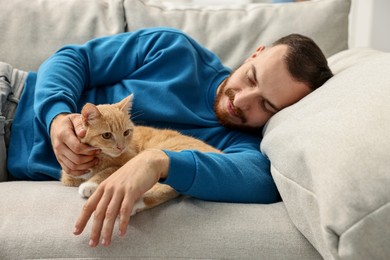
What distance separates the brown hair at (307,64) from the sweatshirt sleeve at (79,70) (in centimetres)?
60

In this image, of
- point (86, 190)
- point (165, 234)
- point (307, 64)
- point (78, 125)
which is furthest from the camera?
point (307, 64)

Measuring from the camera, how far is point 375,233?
29.7 inches

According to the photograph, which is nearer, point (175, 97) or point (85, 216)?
point (85, 216)

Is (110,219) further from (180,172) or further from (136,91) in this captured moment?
(136,91)

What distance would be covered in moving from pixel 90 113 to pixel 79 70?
1.48 feet

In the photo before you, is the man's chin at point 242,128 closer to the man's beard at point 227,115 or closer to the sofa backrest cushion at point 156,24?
the man's beard at point 227,115

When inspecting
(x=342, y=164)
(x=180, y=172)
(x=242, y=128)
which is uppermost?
(x=342, y=164)

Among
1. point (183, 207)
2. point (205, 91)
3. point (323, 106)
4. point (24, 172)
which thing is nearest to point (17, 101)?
point (24, 172)

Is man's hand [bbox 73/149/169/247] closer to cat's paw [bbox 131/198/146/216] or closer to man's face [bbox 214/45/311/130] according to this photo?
cat's paw [bbox 131/198/146/216]

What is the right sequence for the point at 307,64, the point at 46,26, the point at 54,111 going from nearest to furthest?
the point at 54,111
the point at 307,64
the point at 46,26

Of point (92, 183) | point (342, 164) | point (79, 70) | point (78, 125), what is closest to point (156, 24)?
point (79, 70)

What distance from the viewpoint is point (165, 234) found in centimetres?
94

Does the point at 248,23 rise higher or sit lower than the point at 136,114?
higher

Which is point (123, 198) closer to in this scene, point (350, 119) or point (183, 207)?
point (183, 207)
